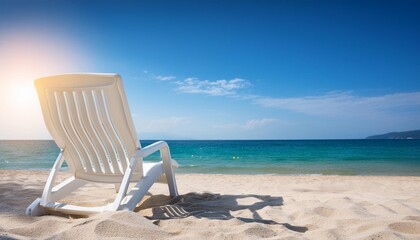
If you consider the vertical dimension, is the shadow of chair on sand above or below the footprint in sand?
below

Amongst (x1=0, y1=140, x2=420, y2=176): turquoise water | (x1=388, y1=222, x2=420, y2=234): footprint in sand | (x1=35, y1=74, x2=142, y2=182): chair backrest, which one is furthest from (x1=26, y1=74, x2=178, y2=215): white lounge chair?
(x1=0, y1=140, x2=420, y2=176): turquoise water

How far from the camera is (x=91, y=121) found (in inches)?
119

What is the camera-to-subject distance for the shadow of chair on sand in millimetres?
2912

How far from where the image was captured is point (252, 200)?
3.84 m

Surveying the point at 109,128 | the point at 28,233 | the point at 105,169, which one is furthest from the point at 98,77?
the point at 28,233

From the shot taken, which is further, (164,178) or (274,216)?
(164,178)

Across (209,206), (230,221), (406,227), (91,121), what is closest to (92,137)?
(91,121)

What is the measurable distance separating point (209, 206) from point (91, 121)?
4.97 ft

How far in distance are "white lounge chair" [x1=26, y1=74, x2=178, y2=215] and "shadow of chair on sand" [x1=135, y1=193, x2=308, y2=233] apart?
1.07 feet

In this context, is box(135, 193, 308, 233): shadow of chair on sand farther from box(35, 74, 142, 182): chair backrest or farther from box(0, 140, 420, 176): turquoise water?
box(0, 140, 420, 176): turquoise water

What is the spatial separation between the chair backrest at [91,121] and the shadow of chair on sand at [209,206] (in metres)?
0.59

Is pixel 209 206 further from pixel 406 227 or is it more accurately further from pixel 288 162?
pixel 288 162

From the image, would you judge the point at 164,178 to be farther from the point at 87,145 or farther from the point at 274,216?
the point at 274,216

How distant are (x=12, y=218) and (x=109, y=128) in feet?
3.53
